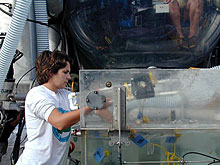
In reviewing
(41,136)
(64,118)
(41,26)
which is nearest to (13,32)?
(41,26)

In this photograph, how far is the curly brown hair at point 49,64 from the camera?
1.65 metres

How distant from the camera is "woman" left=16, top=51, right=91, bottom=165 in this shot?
149cm

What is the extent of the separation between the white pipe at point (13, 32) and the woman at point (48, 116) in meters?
0.46

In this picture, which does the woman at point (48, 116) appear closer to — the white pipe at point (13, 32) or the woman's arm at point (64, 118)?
the woman's arm at point (64, 118)

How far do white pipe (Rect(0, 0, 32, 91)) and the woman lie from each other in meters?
0.46

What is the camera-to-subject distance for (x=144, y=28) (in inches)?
98.7

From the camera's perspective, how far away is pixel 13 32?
208 centimetres

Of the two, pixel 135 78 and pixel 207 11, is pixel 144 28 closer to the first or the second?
pixel 207 11

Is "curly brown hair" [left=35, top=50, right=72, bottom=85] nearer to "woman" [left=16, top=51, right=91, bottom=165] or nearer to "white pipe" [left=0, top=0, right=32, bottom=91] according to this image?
"woman" [left=16, top=51, right=91, bottom=165]

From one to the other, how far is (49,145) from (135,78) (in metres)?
0.60

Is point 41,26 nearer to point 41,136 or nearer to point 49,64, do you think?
point 49,64

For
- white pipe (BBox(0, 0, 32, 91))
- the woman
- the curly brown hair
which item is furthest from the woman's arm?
white pipe (BBox(0, 0, 32, 91))

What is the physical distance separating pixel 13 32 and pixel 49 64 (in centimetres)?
60

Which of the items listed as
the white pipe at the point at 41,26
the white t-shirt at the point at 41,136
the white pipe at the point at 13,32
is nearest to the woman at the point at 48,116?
the white t-shirt at the point at 41,136
